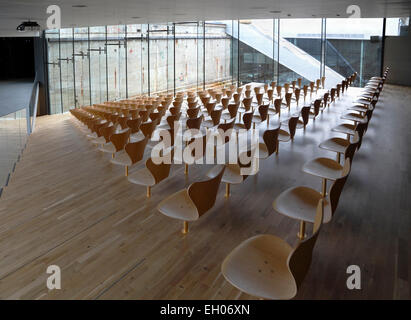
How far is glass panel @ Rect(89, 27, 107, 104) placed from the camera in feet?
55.9

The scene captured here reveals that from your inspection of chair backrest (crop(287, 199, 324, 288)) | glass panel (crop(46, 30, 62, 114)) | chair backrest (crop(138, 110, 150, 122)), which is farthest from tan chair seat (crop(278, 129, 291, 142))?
glass panel (crop(46, 30, 62, 114))

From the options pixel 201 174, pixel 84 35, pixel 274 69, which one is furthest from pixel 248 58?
pixel 201 174

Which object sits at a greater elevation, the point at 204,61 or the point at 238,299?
the point at 204,61

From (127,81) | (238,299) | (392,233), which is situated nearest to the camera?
(238,299)

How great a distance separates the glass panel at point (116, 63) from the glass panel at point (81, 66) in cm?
98

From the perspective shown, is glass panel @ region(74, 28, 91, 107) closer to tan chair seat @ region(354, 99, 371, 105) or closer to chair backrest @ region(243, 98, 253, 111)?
chair backrest @ region(243, 98, 253, 111)

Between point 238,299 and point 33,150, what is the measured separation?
664 centimetres

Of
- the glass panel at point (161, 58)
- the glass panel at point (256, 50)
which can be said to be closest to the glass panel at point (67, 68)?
the glass panel at point (161, 58)

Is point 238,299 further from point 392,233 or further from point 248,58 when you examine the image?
point 248,58

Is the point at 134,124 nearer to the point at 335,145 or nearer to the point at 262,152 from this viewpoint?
the point at 262,152

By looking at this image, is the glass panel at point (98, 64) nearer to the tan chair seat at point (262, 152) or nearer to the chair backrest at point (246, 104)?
the chair backrest at point (246, 104)

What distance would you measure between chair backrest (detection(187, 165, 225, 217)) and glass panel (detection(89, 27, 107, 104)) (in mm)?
14851

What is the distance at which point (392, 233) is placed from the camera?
404cm

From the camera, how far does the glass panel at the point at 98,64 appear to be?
1703 cm
